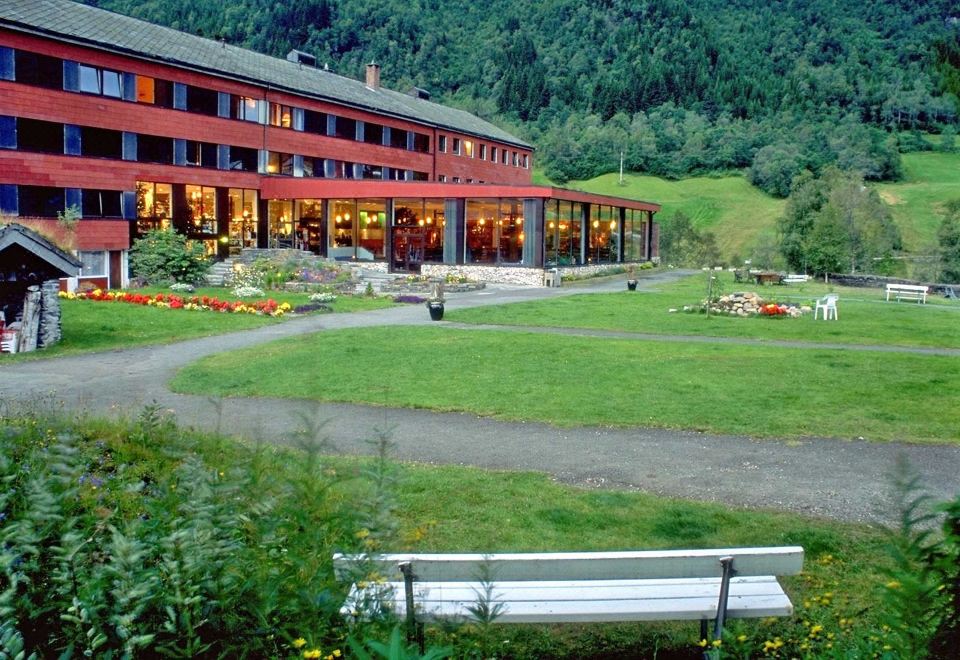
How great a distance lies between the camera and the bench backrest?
446 cm

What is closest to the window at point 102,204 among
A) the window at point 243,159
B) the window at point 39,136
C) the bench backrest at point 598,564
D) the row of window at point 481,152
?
the window at point 39,136

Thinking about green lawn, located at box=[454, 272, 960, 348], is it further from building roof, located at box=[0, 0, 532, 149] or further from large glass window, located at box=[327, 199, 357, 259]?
building roof, located at box=[0, 0, 532, 149]

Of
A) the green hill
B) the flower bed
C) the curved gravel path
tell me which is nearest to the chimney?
the flower bed

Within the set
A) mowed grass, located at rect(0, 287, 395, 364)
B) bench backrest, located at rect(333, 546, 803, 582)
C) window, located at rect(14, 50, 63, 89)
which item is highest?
window, located at rect(14, 50, 63, 89)

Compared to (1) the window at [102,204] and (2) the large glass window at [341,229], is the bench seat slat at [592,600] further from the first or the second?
(2) the large glass window at [341,229]

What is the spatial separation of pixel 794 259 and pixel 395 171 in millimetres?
27022

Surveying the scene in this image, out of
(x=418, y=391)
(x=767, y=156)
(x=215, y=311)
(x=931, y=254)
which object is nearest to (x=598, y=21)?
(x=767, y=156)

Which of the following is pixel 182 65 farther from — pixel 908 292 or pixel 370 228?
pixel 908 292

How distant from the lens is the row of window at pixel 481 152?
63.1 meters

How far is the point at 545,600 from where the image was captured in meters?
4.55

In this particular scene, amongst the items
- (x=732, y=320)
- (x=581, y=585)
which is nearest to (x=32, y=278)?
(x=581, y=585)

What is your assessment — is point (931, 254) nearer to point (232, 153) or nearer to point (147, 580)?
point (232, 153)

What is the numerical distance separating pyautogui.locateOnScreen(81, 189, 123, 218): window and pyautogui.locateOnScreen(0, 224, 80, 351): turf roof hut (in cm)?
1982

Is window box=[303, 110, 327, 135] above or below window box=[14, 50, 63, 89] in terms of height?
above
